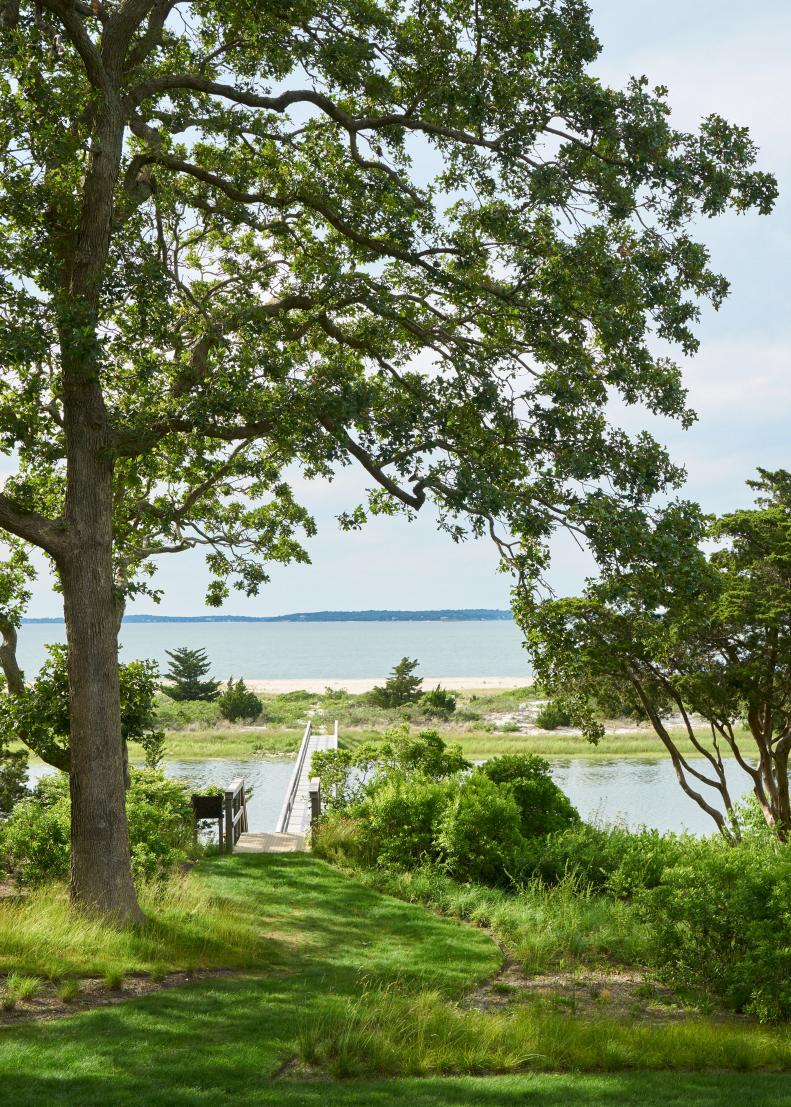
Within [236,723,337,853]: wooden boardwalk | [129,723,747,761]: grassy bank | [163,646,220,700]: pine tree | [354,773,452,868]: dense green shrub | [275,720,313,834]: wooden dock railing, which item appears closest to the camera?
[354,773,452,868]: dense green shrub

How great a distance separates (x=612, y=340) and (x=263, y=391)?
352cm

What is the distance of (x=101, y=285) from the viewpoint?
29.9ft

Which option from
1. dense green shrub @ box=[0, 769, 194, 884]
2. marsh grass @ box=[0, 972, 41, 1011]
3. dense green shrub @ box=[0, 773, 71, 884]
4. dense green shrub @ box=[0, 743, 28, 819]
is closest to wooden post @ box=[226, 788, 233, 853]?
dense green shrub @ box=[0, 769, 194, 884]

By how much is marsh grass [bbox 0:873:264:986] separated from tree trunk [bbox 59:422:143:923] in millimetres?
343

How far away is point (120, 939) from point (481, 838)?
4.68 metres

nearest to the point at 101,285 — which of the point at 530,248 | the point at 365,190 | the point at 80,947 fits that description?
the point at 365,190

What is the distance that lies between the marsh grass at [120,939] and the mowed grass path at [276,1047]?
9.7 inches

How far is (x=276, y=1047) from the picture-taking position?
5.97 m

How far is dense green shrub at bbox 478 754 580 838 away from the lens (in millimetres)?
12867

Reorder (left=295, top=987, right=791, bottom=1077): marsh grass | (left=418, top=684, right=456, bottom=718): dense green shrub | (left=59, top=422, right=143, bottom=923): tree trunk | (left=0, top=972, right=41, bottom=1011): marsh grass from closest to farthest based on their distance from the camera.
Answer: (left=295, top=987, right=791, bottom=1077): marsh grass → (left=0, top=972, right=41, bottom=1011): marsh grass → (left=59, top=422, right=143, bottom=923): tree trunk → (left=418, top=684, right=456, bottom=718): dense green shrub

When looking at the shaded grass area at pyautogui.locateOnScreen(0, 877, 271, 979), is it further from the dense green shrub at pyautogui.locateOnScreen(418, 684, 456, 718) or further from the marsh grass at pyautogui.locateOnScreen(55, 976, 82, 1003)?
the dense green shrub at pyautogui.locateOnScreen(418, 684, 456, 718)

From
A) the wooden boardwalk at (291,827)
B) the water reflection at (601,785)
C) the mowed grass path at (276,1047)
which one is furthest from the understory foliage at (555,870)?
the water reflection at (601,785)

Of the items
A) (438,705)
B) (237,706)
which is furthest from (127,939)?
(438,705)

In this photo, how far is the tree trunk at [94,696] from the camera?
8750 millimetres
